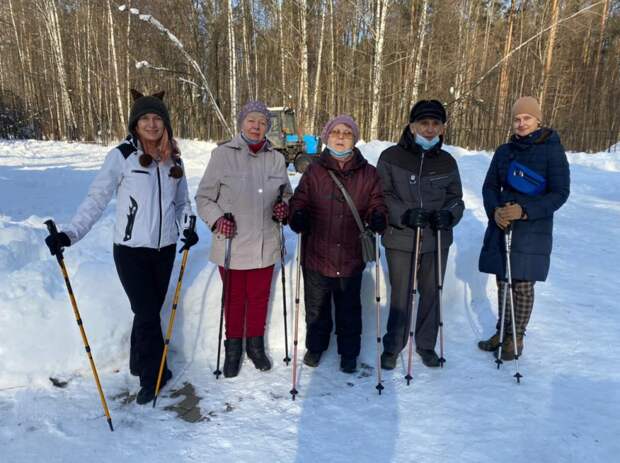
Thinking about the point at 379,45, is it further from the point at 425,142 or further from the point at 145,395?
the point at 145,395

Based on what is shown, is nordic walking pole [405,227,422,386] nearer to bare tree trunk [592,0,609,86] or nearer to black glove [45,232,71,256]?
black glove [45,232,71,256]

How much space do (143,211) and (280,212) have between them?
98 cm

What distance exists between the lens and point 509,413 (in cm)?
280

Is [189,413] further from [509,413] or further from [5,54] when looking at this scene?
[5,54]

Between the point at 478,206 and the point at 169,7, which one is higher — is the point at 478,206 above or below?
below

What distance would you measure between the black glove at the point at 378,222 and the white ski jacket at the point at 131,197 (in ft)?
4.98

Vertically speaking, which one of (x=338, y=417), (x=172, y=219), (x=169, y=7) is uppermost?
(x=169, y=7)

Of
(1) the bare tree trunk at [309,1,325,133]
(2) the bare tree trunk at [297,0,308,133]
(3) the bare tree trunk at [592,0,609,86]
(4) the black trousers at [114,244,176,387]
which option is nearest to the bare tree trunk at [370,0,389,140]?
(2) the bare tree trunk at [297,0,308,133]

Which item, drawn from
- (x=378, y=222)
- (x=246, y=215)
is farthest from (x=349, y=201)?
(x=246, y=215)

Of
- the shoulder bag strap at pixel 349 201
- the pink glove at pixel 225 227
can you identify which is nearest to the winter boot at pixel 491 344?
the shoulder bag strap at pixel 349 201

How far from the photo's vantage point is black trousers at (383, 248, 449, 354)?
133 inches

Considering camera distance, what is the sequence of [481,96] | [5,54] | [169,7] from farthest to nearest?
[5,54]
[481,96]
[169,7]

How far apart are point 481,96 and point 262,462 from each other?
28037mm

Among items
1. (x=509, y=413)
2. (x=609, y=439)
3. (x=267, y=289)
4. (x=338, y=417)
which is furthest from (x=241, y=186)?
(x=609, y=439)
